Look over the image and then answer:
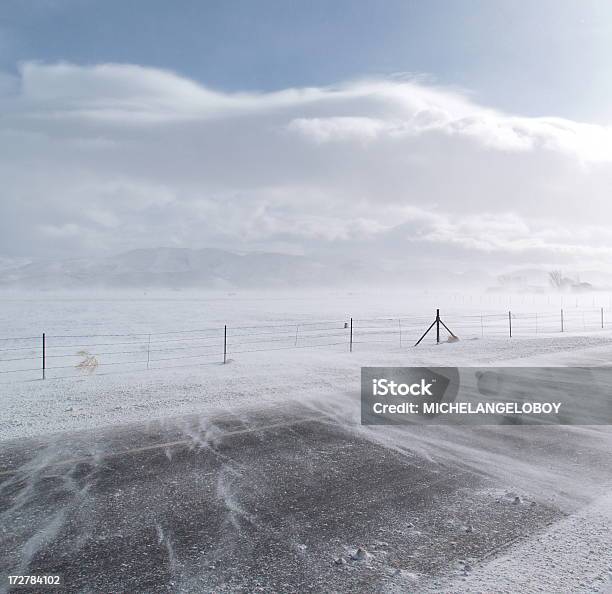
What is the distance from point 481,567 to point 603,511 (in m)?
2.06

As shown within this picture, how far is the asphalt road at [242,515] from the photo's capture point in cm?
420

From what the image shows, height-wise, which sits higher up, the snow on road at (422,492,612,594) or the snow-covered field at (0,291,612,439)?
the snow-covered field at (0,291,612,439)

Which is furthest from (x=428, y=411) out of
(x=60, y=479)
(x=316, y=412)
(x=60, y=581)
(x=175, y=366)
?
(x=175, y=366)

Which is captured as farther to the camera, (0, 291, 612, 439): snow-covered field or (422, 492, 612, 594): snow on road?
(0, 291, 612, 439): snow-covered field

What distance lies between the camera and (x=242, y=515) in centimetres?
528

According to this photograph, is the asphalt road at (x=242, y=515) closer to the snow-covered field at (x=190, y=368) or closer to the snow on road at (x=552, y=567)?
the snow on road at (x=552, y=567)

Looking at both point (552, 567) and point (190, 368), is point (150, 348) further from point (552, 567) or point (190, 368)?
point (552, 567)

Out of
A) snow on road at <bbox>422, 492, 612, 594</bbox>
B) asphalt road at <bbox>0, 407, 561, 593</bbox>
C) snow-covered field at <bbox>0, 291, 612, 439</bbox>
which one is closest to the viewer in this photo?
snow on road at <bbox>422, 492, 612, 594</bbox>

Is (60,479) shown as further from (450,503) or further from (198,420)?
(450,503)

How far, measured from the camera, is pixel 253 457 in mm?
7223

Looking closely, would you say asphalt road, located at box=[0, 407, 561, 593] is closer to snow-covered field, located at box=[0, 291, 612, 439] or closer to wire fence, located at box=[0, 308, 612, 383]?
snow-covered field, located at box=[0, 291, 612, 439]

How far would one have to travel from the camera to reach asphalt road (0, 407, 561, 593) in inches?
165

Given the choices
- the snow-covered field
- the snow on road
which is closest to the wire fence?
the snow-covered field

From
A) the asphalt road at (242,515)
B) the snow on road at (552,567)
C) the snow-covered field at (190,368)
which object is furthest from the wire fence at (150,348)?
the snow on road at (552,567)
